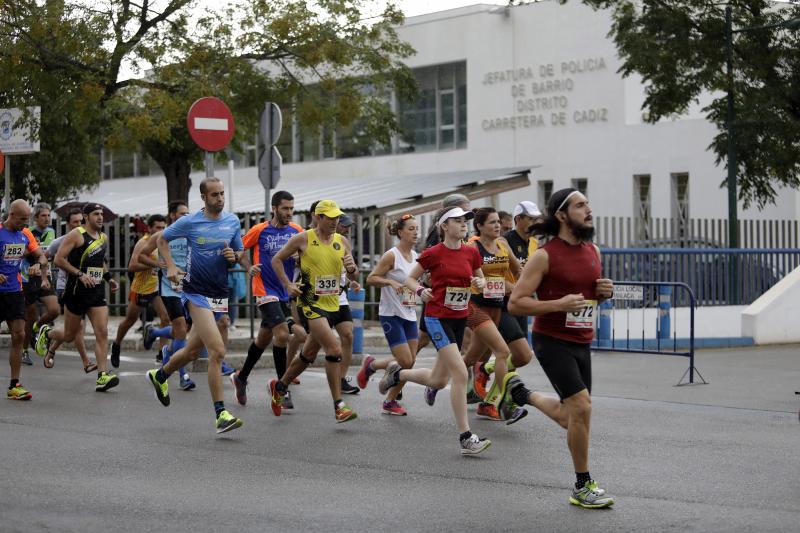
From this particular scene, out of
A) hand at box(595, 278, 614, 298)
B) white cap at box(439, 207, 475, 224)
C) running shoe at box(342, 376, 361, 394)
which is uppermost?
white cap at box(439, 207, 475, 224)

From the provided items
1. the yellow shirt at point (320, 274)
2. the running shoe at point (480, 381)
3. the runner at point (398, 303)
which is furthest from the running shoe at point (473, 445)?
the running shoe at point (480, 381)

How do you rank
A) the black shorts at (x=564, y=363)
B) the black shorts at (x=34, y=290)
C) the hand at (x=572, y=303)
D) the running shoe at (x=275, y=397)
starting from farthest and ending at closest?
the black shorts at (x=34, y=290)
the running shoe at (x=275, y=397)
the black shorts at (x=564, y=363)
the hand at (x=572, y=303)

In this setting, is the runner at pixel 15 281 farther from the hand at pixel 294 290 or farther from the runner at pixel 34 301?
the hand at pixel 294 290

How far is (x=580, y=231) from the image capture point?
7.96 metres

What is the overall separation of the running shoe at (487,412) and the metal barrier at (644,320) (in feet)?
20.2

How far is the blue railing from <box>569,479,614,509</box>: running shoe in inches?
494

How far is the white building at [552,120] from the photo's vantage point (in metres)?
38.6

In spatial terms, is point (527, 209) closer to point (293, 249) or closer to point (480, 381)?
point (480, 381)

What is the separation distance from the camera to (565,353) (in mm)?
7965

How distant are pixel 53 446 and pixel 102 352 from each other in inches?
152

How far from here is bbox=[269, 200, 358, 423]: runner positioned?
11.3 metres

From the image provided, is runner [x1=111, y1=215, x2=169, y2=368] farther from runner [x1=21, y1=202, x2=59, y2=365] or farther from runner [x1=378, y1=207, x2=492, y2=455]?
runner [x1=378, y1=207, x2=492, y2=455]

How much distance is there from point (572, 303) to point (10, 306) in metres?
7.09

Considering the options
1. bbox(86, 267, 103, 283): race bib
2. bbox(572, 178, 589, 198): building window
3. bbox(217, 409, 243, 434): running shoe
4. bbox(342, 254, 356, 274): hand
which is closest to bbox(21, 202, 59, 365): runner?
bbox(86, 267, 103, 283): race bib
